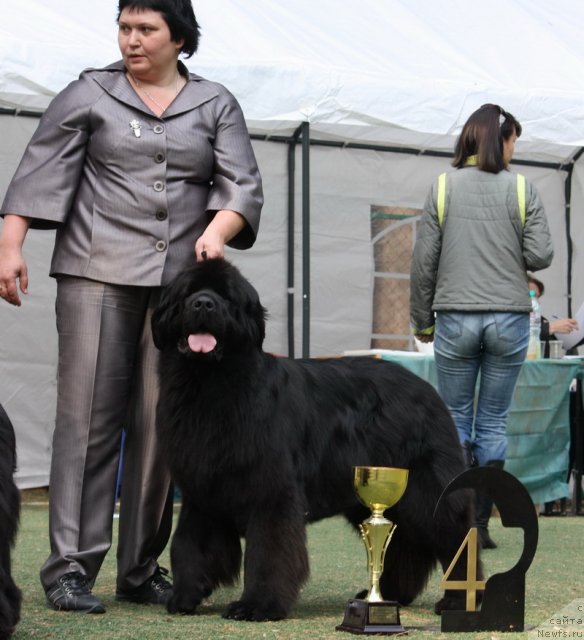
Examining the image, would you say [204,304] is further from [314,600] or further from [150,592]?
[314,600]

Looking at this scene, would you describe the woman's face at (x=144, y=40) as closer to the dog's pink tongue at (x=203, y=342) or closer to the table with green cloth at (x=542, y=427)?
the dog's pink tongue at (x=203, y=342)

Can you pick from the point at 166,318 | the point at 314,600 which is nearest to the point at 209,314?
the point at 166,318

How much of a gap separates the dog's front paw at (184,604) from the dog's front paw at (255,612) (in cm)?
18

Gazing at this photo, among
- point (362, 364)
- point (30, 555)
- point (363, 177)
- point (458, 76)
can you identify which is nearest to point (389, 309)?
point (363, 177)

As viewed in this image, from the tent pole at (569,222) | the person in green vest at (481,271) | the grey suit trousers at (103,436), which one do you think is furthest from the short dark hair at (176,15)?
the tent pole at (569,222)

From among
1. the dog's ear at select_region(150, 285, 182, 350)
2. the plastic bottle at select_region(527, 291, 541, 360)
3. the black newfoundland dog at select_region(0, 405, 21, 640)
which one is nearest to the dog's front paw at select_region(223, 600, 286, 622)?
the black newfoundland dog at select_region(0, 405, 21, 640)

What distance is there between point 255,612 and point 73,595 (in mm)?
653

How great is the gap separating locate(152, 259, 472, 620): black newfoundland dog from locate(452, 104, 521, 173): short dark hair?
2.21m

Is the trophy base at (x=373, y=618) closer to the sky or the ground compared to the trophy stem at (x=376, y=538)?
closer to the ground

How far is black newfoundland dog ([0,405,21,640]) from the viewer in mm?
3102

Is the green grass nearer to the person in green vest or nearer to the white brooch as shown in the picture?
the person in green vest

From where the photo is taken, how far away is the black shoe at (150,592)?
4.22 metres

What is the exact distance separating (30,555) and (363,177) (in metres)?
5.50

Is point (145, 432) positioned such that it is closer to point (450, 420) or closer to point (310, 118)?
point (450, 420)
